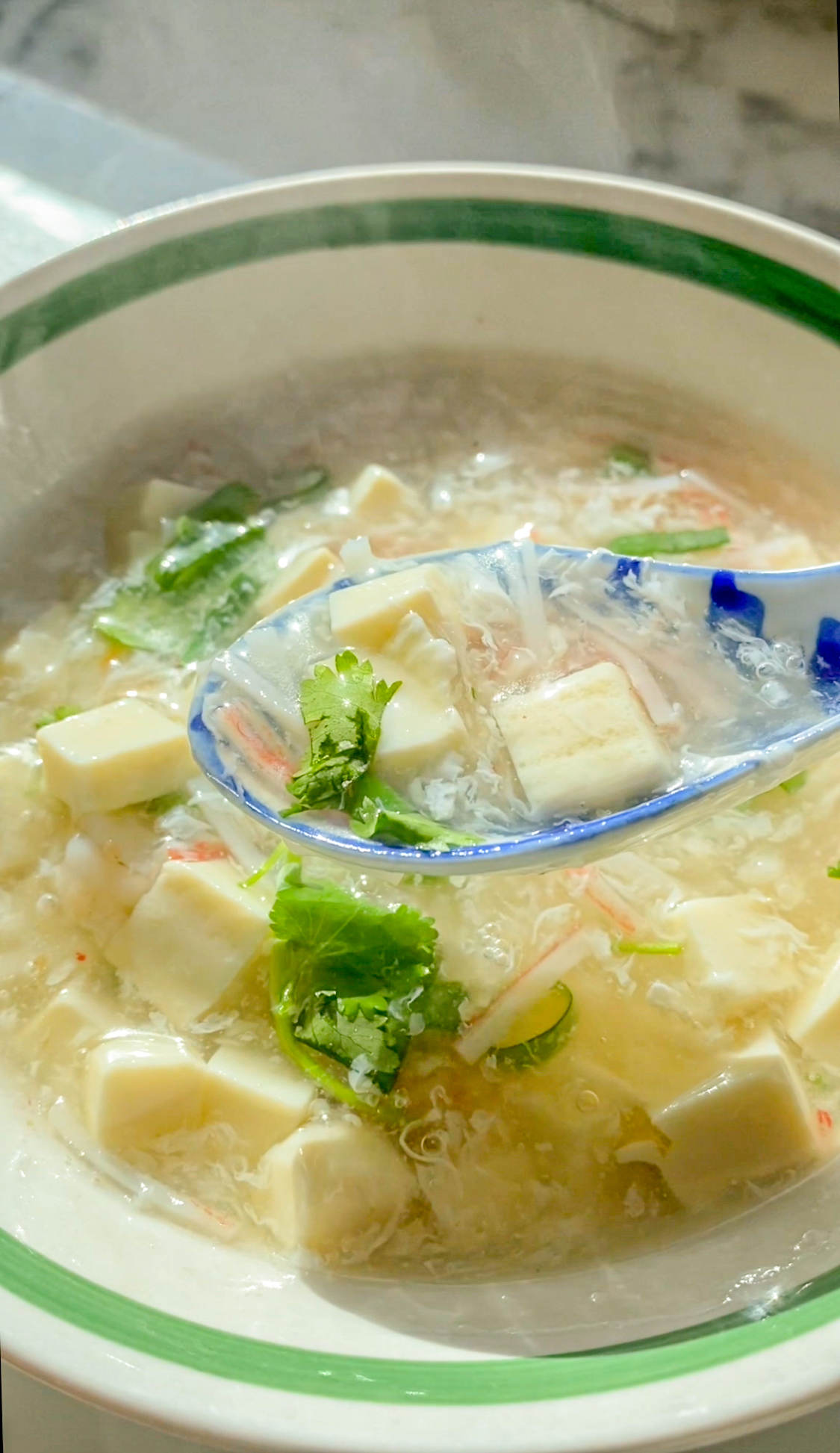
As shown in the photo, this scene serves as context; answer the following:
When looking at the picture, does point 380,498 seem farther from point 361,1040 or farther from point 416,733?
point 361,1040

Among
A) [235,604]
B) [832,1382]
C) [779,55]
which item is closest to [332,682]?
[235,604]

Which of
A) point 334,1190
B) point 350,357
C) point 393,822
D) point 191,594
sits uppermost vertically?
point 350,357

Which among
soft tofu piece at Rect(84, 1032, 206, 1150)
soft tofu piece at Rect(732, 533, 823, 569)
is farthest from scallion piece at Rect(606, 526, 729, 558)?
soft tofu piece at Rect(84, 1032, 206, 1150)

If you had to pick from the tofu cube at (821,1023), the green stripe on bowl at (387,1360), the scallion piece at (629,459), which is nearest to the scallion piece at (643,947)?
the tofu cube at (821,1023)

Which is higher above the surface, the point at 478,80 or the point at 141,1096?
the point at 478,80

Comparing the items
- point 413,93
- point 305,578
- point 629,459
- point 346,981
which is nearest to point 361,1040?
point 346,981

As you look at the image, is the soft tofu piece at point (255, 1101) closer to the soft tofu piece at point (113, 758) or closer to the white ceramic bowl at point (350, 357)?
the white ceramic bowl at point (350, 357)
